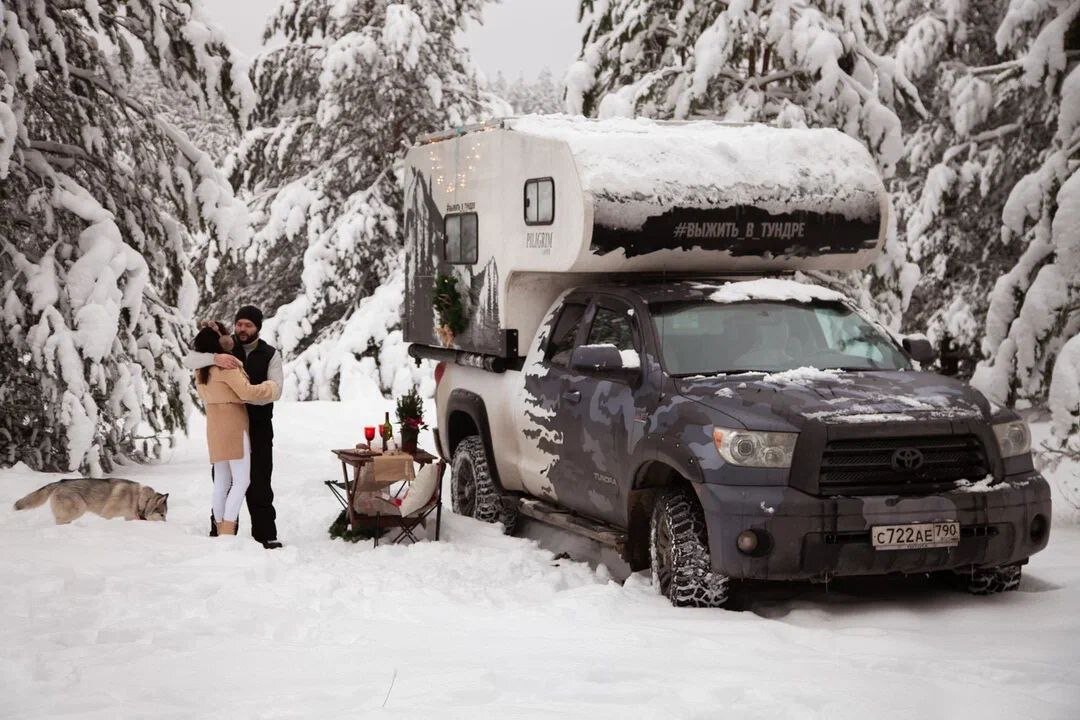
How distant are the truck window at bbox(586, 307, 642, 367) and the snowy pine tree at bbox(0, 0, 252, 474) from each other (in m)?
5.73

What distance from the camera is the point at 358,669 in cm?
567

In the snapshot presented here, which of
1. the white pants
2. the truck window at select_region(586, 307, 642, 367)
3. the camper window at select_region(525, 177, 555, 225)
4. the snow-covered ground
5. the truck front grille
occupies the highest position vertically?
the camper window at select_region(525, 177, 555, 225)

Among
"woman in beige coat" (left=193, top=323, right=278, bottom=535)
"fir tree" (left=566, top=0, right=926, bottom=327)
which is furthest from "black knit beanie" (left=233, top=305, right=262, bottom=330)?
"fir tree" (left=566, top=0, right=926, bottom=327)

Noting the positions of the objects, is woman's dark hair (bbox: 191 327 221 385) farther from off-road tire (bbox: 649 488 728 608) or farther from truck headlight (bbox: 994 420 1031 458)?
truck headlight (bbox: 994 420 1031 458)

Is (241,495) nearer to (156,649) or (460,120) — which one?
(156,649)

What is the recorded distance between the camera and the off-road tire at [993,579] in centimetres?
726

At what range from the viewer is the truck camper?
672 centimetres

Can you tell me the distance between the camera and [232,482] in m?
9.45

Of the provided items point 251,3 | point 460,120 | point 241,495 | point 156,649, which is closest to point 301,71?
point 251,3

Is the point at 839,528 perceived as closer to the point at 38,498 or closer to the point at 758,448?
the point at 758,448

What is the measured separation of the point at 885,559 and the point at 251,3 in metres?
20.2

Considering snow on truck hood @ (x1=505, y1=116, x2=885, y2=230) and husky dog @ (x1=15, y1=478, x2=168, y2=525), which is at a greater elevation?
snow on truck hood @ (x1=505, y1=116, x2=885, y2=230)

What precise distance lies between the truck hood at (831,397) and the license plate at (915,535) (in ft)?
1.84

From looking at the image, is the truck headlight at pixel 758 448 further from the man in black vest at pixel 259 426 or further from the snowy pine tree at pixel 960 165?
the snowy pine tree at pixel 960 165
